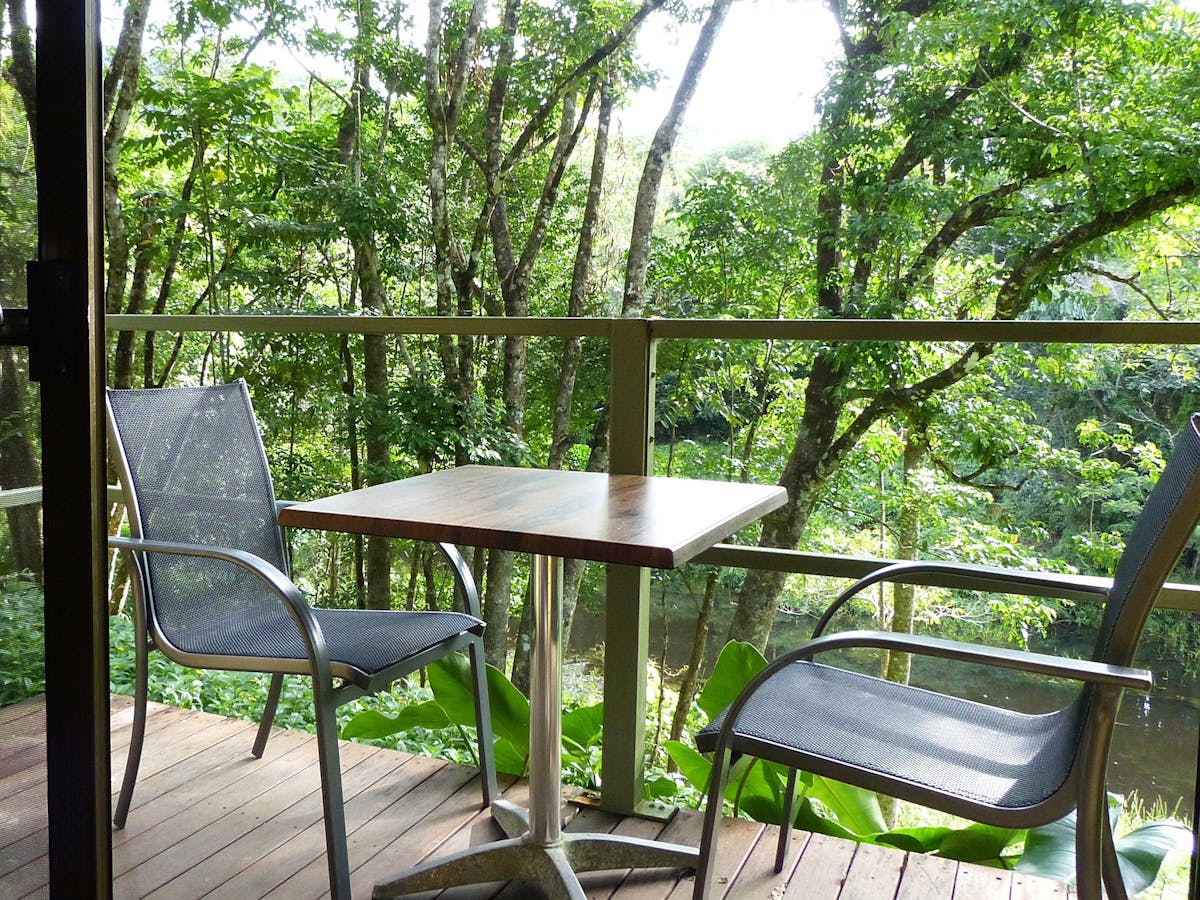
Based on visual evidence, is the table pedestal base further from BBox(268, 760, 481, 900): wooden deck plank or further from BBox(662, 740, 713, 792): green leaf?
BBox(662, 740, 713, 792): green leaf

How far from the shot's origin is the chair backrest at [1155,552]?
1.18m

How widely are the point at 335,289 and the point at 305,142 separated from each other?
4.99ft

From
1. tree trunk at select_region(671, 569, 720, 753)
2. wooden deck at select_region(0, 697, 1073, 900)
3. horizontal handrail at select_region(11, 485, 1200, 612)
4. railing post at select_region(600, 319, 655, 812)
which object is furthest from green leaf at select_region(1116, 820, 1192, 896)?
tree trunk at select_region(671, 569, 720, 753)

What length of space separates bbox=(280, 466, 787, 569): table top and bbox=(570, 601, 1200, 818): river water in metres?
6.40

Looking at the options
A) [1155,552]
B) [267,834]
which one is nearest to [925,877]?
[1155,552]

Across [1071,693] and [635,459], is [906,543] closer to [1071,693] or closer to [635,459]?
[1071,693]

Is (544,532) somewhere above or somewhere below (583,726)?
above

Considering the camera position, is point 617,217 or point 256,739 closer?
point 256,739

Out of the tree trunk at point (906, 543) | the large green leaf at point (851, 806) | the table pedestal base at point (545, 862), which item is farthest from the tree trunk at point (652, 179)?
the table pedestal base at point (545, 862)

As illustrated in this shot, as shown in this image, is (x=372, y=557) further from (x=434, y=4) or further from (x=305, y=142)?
(x=434, y=4)

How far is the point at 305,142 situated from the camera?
773 centimetres

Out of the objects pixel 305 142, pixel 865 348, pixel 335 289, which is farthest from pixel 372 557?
pixel 865 348

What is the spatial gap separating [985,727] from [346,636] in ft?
3.63

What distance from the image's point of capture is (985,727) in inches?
59.2
